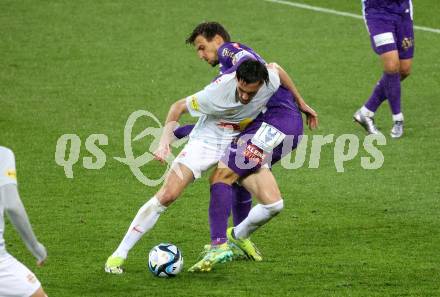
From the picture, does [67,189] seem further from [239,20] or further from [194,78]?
[239,20]

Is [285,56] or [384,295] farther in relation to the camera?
[285,56]

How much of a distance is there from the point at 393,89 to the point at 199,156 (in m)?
4.75

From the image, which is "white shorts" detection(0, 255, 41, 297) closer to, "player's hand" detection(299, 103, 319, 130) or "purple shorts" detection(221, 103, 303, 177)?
"purple shorts" detection(221, 103, 303, 177)

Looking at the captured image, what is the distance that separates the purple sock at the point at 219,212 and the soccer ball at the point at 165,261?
1.12 ft

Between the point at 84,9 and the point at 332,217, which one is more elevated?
the point at 84,9

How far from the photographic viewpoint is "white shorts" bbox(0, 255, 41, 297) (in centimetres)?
619

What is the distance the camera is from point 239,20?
1870 cm

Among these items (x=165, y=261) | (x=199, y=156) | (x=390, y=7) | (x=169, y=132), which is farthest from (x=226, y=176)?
(x=390, y=7)

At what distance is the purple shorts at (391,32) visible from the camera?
1269 centimetres

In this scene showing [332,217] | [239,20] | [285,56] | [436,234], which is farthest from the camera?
[239,20]

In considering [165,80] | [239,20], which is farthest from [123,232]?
[239,20]

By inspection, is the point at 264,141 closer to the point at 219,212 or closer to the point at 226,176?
the point at 226,176

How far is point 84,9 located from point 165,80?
14.2 ft

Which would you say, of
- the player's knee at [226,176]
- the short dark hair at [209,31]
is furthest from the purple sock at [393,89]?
the player's knee at [226,176]
